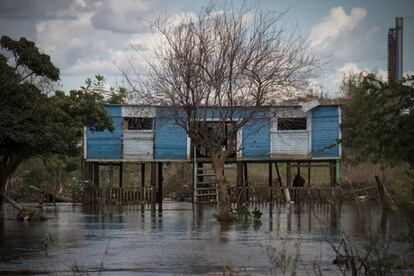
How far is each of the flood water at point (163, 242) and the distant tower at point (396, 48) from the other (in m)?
15.4

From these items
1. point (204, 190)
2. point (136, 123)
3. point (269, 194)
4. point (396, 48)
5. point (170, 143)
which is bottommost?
point (269, 194)

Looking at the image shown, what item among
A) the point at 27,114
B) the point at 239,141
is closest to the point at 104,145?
the point at 239,141

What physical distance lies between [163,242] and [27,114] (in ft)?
30.0

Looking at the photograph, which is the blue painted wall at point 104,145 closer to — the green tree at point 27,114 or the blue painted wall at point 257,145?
Answer: the blue painted wall at point 257,145

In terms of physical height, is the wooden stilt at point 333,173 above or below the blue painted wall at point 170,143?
below

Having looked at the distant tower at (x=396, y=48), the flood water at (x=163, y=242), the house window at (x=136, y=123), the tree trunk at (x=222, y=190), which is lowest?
the flood water at (x=163, y=242)

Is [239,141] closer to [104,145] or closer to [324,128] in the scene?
[324,128]

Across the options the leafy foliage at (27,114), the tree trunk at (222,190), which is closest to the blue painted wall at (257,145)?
the leafy foliage at (27,114)

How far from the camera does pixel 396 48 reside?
49.2m

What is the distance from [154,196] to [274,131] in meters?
7.66

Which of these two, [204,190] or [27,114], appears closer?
[27,114]

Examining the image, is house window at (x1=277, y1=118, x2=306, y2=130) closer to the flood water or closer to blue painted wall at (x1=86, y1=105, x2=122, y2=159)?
blue painted wall at (x1=86, y1=105, x2=122, y2=159)

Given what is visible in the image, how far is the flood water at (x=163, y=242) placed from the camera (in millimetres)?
15969

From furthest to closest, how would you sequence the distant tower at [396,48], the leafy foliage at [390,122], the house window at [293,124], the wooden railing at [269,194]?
the distant tower at [396,48]
the house window at [293,124]
the wooden railing at [269,194]
the leafy foliage at [390,122]
